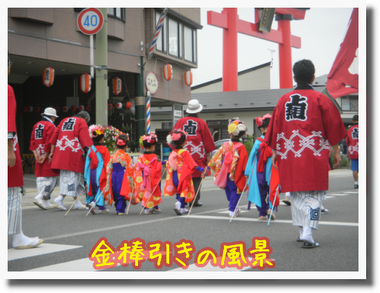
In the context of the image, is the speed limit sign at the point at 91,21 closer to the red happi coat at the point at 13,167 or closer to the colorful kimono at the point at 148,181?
the colorful kimono at the point at 148,181

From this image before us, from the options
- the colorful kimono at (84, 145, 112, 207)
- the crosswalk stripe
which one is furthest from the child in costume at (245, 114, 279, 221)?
the crosswalk stripe

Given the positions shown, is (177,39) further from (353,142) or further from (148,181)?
(148,181)

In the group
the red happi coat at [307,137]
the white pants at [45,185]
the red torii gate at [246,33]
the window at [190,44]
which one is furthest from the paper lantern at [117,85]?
the red happi coat at [307,137]

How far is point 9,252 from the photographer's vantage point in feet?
16.1

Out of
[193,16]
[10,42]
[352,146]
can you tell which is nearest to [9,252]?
[352,146]

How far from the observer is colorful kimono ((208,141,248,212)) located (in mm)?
7602

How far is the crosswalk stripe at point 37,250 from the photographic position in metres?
4.72

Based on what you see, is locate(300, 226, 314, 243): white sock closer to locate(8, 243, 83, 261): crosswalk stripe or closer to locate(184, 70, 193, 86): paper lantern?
locate(8, 243, 83, 261): crosswalk stripe

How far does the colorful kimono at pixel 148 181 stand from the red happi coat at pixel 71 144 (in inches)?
49.2

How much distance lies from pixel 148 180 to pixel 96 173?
107 centimetres

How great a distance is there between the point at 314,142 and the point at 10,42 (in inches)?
479

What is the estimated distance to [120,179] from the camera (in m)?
8.21

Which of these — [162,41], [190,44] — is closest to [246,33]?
[190,44]

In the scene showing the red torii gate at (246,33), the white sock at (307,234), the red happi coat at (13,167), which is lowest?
the white sock at (307,234)
